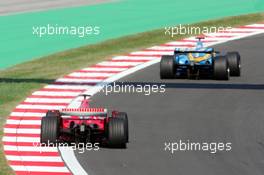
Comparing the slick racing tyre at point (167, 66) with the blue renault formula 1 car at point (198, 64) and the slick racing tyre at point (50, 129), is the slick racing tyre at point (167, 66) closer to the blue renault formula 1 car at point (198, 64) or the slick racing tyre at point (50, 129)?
the blue renault formula 1 car at point (198, 64)

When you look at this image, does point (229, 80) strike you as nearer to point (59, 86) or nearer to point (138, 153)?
point (59, 86)

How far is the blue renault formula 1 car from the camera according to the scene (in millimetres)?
30297

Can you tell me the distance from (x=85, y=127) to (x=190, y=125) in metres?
3.62

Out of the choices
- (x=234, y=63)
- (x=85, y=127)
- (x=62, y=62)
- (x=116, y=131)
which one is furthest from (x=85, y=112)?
(x=62, y=62)

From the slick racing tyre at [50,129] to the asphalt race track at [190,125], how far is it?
84 centimetres

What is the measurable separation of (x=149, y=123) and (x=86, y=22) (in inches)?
623

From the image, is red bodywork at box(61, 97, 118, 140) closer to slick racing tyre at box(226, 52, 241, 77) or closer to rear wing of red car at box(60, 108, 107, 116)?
rear wing of red car at box(60, 108, 107, 116)

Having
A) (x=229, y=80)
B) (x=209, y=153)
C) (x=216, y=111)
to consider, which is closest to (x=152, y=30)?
(x=229, y=80)

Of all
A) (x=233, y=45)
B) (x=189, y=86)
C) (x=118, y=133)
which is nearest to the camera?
(x=118, y=133)

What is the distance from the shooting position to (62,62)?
34.1 metres

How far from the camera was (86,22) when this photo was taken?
4094 centimetres

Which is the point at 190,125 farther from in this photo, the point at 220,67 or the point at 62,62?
the point at 62,62

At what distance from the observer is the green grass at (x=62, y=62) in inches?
1155

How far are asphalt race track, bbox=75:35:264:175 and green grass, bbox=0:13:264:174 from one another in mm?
2384
